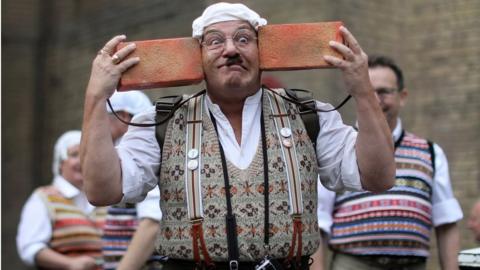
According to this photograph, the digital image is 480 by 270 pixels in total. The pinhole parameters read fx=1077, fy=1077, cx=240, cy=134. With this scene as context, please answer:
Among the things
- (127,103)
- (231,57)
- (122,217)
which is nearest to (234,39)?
(231,57)

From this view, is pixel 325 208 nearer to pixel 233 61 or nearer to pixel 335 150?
pixel 335 150

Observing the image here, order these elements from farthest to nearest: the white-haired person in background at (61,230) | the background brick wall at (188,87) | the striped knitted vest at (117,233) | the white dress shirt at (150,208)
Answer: the background brick wall at (188,87) → the white-haired person in background at (61,230) → the striped knitted vest at (117,233) → the white dress shirt at (150,208)

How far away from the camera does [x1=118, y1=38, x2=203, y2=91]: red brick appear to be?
415 centimetres

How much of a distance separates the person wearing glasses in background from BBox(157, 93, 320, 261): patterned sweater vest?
1.41 m

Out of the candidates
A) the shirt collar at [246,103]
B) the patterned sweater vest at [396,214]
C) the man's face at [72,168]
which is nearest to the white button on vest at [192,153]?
the shirt collar at [246,103]

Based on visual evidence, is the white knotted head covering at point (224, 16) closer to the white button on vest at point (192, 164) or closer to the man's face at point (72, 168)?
the white button on vest at point (192, 164)

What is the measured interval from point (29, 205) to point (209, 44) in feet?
10.0

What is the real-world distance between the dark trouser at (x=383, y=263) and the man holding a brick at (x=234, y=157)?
4.49ft

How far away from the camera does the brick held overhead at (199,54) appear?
13.6 ft

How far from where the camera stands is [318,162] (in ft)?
14.0

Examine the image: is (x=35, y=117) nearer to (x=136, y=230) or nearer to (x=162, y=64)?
(x=136, y=230)

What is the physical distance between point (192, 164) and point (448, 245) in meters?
2.19

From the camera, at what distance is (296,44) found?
4.18 m

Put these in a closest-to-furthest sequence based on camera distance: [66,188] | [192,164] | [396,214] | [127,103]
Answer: [192,164] → [396,214] → [127,103] → [66,188]
